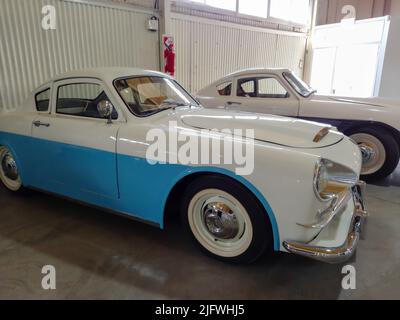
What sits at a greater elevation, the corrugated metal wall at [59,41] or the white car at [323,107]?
the corrugated metal wall at [59,41]

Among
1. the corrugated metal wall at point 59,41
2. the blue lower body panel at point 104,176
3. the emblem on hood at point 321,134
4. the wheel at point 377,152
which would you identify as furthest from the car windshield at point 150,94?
the corrugated metal wall at point 59,41

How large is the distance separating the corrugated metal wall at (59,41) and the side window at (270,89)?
8.76 feet

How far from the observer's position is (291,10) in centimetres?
985

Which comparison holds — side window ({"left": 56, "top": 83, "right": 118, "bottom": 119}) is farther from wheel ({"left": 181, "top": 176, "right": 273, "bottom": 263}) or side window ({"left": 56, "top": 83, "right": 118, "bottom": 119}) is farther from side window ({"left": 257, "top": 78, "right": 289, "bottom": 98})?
side window ({"left": 257, "top": 78, "right": 289, "bottom": 98})

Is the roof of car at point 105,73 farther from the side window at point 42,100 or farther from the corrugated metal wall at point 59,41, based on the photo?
the corrugated metal wall at point 59,41

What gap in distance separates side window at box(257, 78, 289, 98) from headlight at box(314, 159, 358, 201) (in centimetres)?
282

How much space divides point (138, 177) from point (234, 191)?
79cm

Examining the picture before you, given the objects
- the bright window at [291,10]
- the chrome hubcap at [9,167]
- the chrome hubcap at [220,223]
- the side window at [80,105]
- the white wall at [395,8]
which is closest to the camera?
the chrome hubcap at [220,223]

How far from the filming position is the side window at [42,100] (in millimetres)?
3233

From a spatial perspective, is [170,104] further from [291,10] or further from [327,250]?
[291,10]

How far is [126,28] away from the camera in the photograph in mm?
5914
